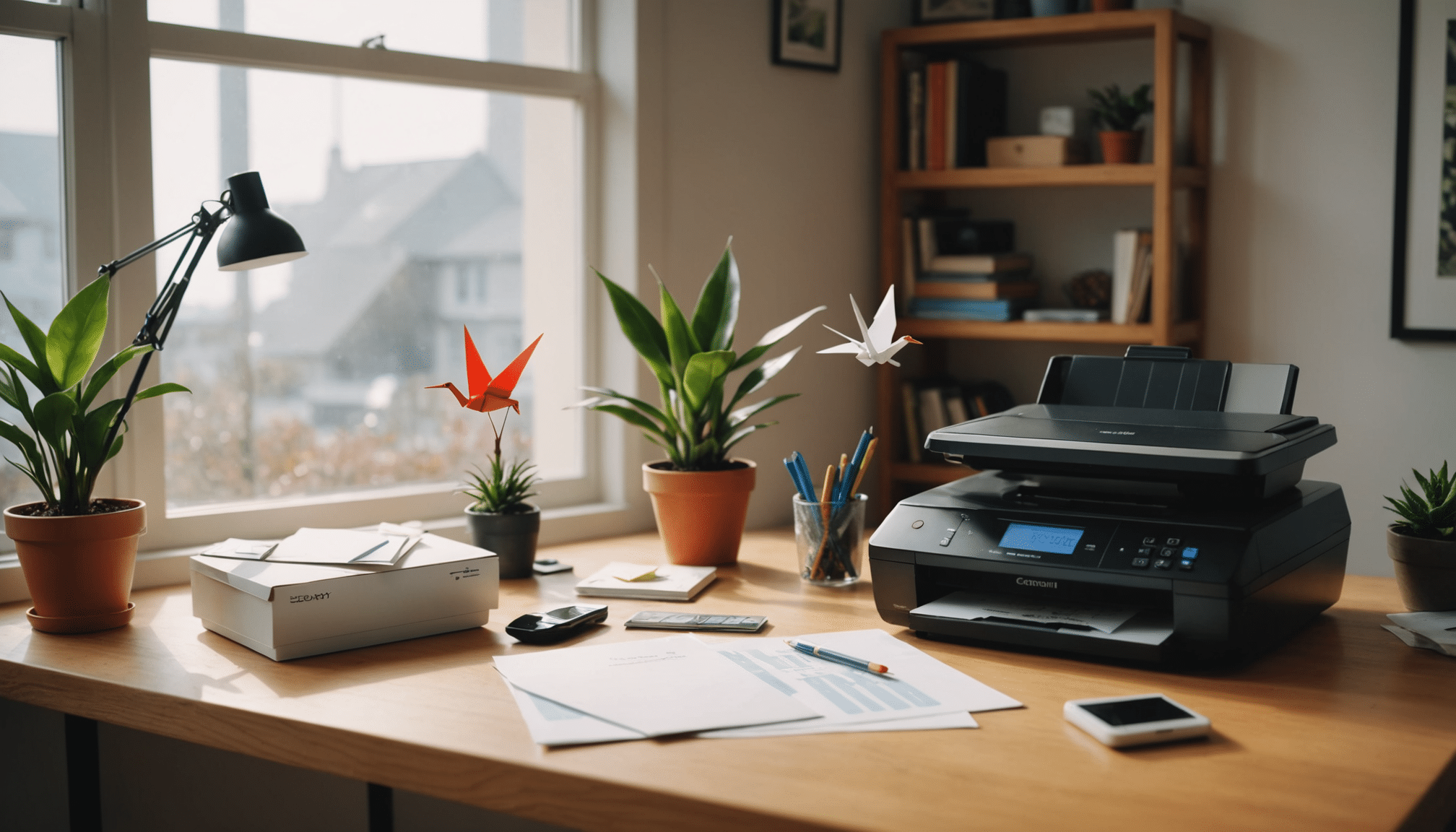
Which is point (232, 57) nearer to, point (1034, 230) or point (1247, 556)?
point (1247, 556)

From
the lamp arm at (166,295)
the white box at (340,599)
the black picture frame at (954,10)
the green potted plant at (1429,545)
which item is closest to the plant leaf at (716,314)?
the white box at (340,599)

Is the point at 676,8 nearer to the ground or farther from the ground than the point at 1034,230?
farther from the ground

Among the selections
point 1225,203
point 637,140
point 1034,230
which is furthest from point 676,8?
point 1225,203

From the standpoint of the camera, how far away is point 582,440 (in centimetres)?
233

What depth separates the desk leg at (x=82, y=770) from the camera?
56.2 inches

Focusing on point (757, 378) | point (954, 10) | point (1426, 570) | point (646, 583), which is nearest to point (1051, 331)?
point (954, 10)

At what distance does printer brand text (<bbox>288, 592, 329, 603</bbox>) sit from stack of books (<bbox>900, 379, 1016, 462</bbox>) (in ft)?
5.69

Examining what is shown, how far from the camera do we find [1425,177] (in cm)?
251

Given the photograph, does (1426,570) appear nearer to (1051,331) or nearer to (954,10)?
(1051,331)

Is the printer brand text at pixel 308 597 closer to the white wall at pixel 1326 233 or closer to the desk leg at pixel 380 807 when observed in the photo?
the desk leg at pixel 380 807

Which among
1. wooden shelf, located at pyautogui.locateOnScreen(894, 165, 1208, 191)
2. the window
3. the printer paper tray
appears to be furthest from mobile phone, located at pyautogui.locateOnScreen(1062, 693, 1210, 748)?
wooden shelf, located at pyautogui.locateOnScreen(894, 165, 1208, 191)

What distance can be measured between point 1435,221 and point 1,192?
2.60 meters

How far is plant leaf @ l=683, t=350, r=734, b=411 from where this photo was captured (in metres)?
1.76

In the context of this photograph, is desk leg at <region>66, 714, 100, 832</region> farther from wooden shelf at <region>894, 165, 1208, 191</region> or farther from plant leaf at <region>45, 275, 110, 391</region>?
wooden shelf at <region>894, 165, 1208, 191</region>
